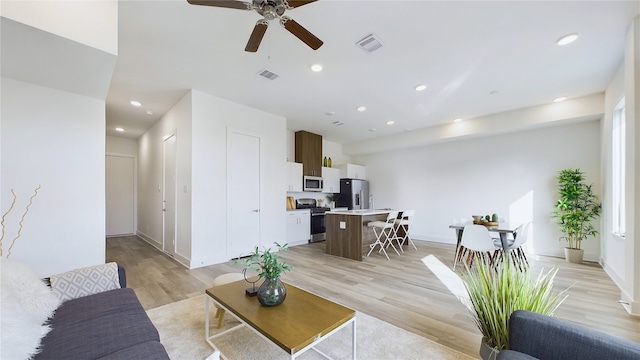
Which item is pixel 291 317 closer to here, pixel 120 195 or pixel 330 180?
pixel 330 180

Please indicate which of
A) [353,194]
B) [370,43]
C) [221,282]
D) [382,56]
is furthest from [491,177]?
[221,282]

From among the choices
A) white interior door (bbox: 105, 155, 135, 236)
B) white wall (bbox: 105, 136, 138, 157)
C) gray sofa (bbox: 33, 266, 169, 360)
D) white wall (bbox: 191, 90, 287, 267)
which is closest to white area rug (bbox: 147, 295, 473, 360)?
gray sofa (bbox: 33, 266, 169, 360)

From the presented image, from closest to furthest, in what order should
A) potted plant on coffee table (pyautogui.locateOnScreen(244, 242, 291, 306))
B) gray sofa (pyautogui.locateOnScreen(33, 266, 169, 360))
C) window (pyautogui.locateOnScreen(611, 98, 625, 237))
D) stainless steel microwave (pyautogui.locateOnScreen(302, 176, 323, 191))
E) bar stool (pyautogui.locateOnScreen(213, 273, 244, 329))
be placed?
gray sofa (pyautogui.locateOnScreen(33, 266, 169, 360)), potted plant on coffee table (pyautogui.locateOnScreen(244, 242, 291, 306)), bar stool (pyautogui.locateOnScreen(213, 273, 244, 329)), window (pyautogui.locateOnScreen(611, 98, 625, 237)), stainless steel microwave (pyautogui.locateOnScreen(302, 176, 323, 191))

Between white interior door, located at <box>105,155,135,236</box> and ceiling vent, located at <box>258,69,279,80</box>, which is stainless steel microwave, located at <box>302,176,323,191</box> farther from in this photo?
white interior door, located at <box>105,155,135,236</box>

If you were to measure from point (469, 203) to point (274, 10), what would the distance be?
589cm

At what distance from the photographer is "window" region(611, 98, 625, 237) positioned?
11.4 feet

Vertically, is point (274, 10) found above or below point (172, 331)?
above

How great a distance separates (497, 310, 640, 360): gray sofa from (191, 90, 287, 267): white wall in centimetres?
399

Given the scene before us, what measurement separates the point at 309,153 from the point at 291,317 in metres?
5.12

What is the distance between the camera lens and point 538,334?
1168mm

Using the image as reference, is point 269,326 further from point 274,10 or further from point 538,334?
point 274,10

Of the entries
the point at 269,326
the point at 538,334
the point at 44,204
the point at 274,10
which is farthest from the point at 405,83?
the point at 44,204

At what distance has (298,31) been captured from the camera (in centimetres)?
198

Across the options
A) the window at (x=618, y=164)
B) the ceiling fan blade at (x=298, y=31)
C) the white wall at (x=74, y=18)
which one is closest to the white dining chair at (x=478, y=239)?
the window at (x=618, y=164)
